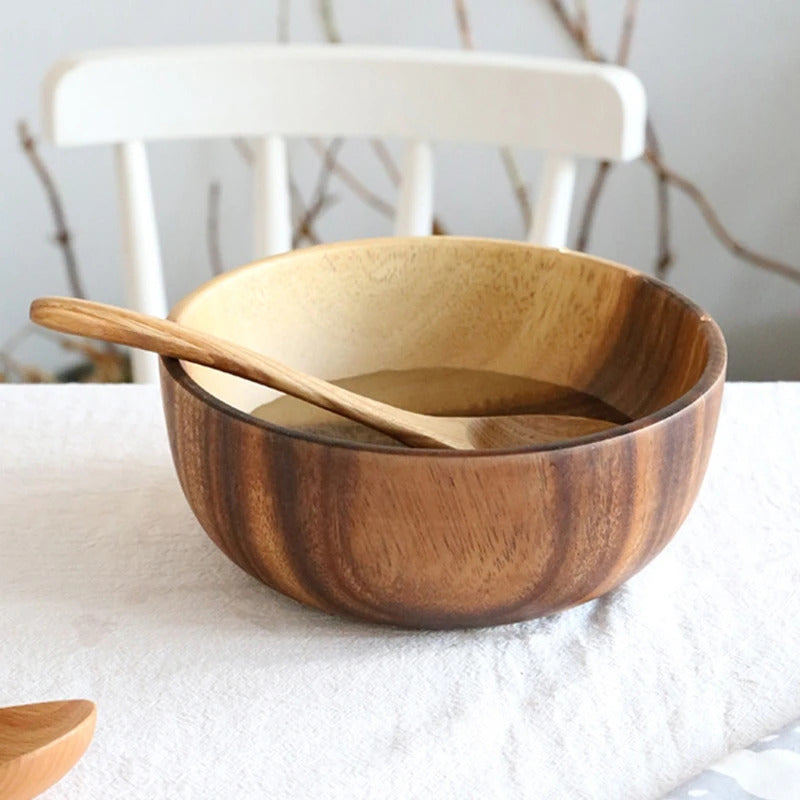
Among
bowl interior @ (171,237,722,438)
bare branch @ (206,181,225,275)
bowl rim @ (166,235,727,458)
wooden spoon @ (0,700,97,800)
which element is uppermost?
bowl rim @ (166,235,727,458)

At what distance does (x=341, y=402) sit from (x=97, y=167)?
1081mm

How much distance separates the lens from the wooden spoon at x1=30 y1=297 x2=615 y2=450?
429mm

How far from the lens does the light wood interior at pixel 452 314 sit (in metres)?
0.53

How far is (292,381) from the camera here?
1.49 ft

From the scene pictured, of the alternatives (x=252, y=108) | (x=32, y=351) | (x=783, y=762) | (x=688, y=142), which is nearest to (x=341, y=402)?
(x=783, y=762)

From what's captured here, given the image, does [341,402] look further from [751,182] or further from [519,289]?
[751,182]

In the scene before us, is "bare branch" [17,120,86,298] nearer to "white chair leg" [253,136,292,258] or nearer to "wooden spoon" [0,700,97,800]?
"white chair leg" [253,136,292,258]

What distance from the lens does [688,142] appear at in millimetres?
1393

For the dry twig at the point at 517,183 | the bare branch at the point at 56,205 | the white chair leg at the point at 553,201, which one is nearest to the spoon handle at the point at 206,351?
the white chair leg at the point at 553,201

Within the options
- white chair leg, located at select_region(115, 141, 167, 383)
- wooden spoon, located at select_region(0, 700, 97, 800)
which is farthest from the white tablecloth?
white chair leg, located at select_region(115, 141, 167, 383)

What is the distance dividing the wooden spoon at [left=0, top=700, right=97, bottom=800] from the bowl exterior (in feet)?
0.27

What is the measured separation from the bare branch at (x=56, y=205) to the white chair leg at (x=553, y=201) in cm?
79

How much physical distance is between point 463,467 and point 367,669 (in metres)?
0.10

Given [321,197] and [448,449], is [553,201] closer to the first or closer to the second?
[448,449]
